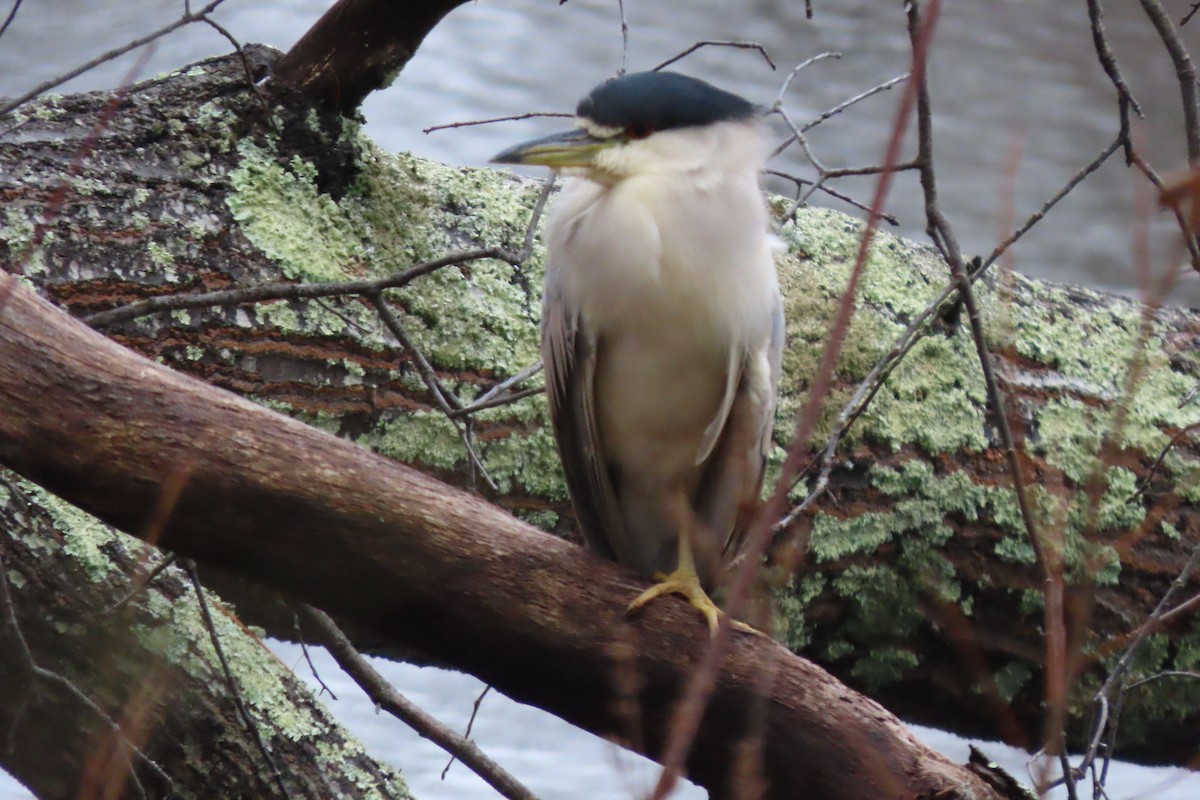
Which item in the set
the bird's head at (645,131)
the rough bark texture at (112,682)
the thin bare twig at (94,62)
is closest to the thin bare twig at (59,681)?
the rough bark texture at (112,682)

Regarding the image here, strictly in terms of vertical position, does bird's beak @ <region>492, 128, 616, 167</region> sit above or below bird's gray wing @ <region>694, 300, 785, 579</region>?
above

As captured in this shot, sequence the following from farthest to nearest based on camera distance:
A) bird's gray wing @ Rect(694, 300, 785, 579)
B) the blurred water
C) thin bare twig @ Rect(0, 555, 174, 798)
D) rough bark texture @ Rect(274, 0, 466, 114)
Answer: the blurred water, rough bark texture @ Rect(274, 0, 466, 114), bird's gray wing @ Rect(694, 300, 785, 579), thin bare twig @ Rect(0, 555, 174, 798)

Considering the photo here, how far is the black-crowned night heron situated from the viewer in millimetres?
1603

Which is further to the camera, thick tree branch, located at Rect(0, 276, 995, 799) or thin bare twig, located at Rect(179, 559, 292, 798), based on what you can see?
thin bare twig, located at Rect(179, 559, 292, 798)

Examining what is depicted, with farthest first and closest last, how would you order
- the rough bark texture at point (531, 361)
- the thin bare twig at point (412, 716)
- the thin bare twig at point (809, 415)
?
the rough bark texture at point (531, 361), the thin bare twig at point (412, 716), the thin bare twig at point (809, 415)

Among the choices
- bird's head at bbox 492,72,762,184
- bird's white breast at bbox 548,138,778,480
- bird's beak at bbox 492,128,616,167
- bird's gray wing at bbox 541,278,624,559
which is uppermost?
bird's head at bbox 492,72,762,184

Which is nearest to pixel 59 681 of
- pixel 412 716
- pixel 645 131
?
pixel 412 716

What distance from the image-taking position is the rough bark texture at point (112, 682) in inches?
58.6

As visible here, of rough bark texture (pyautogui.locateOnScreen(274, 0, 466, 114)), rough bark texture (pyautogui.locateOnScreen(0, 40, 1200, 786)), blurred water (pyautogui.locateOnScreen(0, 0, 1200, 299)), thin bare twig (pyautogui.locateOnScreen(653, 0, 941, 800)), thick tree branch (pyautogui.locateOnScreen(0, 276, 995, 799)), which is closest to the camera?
thin bare twig (pyautogui.locateOnScreen(653, 0, 941, 800))

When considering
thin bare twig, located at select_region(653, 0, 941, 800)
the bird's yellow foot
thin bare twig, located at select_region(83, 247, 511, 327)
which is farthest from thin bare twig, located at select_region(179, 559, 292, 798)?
thin bare twig, located at select_region(653, 0, 941, 800)

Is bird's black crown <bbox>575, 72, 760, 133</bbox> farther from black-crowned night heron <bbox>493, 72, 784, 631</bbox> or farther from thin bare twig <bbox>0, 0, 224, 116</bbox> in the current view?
thin bare twig <bbox>0, 0, 224, 116</bbox>

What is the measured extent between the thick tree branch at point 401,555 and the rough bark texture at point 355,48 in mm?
827

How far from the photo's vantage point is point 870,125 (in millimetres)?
3707

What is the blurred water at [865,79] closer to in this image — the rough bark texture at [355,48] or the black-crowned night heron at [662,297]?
the rough bark texture at [355,48]
